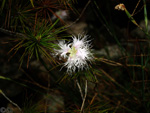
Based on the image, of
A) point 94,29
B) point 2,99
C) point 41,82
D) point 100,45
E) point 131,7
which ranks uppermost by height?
point 94,29

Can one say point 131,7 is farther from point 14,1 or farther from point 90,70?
point 14,1

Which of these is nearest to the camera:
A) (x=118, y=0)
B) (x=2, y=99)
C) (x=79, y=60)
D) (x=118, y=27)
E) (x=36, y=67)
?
(x=79, y=60)

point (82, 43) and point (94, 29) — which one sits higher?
point (94, 29)

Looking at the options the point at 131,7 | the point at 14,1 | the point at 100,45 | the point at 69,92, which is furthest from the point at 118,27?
the point at 14,1

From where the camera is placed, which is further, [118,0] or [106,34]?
[106,34]

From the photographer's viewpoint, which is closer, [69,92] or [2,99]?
[69,92]

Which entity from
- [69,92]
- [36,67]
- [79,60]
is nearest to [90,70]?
[79,60]

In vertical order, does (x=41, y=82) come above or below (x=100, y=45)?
below

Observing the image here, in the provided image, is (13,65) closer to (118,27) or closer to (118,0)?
(118,0)

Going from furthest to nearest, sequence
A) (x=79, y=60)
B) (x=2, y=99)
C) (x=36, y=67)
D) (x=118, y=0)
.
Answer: (x=36, y=67)
(x=2, y=99)
(x=118, y=0)
(x=79, y=60)
